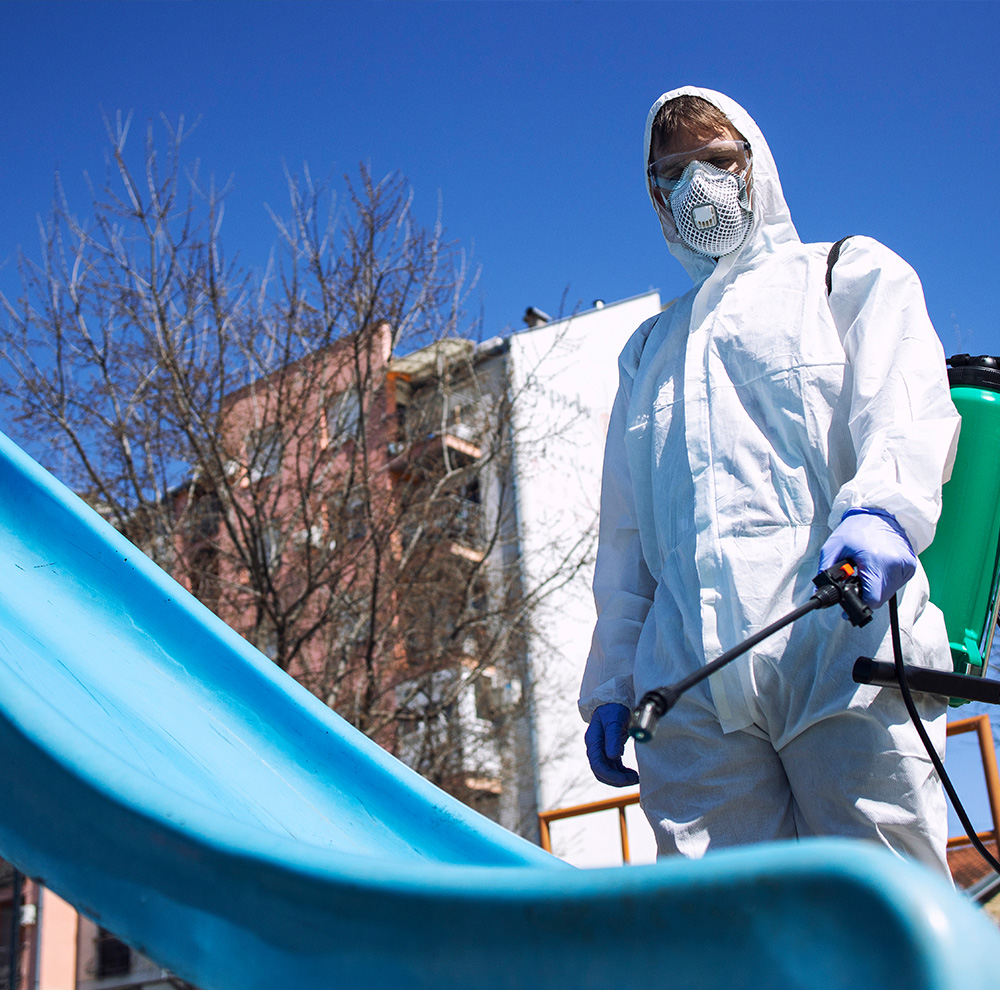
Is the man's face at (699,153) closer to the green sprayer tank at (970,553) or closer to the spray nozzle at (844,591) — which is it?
the green sprayer tank at (970,553)

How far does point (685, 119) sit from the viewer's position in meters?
2.37

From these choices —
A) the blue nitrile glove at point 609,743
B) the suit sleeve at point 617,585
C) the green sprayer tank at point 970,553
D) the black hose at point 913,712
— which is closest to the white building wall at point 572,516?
the suit sleeve at point 617,585

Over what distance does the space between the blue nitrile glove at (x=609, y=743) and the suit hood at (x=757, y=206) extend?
3.23 feet

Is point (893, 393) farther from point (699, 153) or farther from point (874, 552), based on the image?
A: point (699, 153)

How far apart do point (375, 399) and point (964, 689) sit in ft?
32.7

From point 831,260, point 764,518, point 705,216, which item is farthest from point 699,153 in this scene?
point 764,518

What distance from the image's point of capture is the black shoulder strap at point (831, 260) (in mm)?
2119

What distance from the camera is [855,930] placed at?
0.61 m

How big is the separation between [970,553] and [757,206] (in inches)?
33.5

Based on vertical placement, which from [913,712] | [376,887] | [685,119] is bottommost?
[376,887]

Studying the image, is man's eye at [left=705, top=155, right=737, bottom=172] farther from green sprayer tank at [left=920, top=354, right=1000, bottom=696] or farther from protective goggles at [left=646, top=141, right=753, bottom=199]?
green sprayer tank at [left=920, top=354, right=1000, bottom=696]

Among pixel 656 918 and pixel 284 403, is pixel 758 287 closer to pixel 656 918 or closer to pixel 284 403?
pixel 656 918

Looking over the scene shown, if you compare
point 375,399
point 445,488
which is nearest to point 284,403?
point 375,399

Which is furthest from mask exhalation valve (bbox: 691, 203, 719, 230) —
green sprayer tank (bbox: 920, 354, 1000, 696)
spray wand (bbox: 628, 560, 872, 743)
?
spray wand (bbox: 628, 560, 872, 743)
